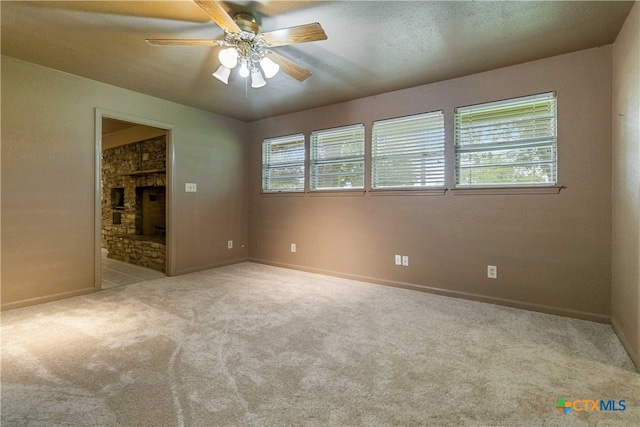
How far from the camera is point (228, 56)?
225 centimetres

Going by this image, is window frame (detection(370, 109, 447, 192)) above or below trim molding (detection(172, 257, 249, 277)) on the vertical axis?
above

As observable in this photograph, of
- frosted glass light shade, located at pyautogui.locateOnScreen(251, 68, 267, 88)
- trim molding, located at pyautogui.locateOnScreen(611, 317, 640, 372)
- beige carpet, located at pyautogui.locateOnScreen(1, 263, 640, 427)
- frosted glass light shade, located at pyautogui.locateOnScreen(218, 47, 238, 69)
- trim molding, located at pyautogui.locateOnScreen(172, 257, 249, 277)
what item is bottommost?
beige carpet, located at pyautogui.locateOnScreen(1, 263, 640, 427)

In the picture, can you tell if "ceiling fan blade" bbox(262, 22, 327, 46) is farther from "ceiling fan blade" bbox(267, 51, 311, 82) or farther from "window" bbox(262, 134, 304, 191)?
"window" bbox(262, 134, 304, 191)

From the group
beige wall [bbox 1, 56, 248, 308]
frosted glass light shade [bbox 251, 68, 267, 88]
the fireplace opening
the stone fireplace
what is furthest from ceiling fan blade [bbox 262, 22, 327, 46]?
the fireplace opening

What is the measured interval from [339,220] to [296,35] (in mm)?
2611

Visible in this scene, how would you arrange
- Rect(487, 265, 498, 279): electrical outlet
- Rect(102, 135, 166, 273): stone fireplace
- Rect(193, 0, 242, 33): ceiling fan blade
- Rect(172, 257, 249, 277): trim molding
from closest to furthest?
Rect(193, 0, 242, 33): ceiling fan blade < Rect(487, 265, 498, 279): electrical outlet < Rect(172, 257, 249, 277): trim molding < Rect(102, 135, 166, 273): stone fireplace

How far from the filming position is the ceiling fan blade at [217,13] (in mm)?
1685

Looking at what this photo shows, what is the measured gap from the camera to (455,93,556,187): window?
2.90 metres

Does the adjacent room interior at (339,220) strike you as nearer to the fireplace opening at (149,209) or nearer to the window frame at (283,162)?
the window frame at (283,162)

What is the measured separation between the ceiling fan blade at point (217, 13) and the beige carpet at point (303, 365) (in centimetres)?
214

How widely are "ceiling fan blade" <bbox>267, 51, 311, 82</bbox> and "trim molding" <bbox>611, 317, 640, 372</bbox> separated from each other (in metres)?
3.11

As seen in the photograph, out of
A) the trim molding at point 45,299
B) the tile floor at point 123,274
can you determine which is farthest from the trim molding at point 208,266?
the trim molding at point 45,299

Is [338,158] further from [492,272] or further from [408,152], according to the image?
[492,272]

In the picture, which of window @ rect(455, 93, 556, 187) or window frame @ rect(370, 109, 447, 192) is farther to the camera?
window frame @ rect(370, 109, 447, 192)
